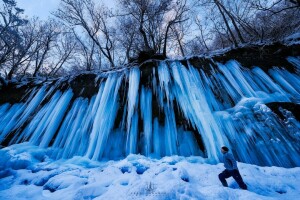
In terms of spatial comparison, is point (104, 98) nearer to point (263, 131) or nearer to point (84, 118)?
point (84, 118)

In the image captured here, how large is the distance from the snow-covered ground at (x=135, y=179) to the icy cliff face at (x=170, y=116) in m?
0.54

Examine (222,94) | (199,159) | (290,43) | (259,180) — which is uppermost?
(290,43)

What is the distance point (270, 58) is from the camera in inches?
282

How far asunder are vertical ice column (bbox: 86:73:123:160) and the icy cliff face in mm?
28

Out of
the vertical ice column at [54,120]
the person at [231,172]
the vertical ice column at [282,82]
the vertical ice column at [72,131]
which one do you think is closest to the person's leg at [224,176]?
the person at [231,172]

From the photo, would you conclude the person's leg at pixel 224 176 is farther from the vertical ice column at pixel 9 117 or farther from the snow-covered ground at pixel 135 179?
the vertical ice column at pixel 9 117

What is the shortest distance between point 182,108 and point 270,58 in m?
3.94

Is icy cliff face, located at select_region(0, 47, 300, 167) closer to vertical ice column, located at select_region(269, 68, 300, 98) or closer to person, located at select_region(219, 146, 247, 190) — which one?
vertical ice column, located at select_region(269, 68, 300, 98)

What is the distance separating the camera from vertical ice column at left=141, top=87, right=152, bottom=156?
17.9ft

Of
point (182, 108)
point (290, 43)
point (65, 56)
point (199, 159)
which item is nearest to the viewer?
point (199, 159)

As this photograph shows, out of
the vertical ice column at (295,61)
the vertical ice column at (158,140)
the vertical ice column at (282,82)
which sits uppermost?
the vertical ice column at (295,61)

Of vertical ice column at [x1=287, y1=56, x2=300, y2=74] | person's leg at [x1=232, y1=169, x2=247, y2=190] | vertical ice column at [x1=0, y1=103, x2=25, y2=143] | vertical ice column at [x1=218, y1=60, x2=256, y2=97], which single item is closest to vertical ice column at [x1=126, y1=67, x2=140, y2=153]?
person's leg at [x1=232, y1=169, x2=247, y2=190]

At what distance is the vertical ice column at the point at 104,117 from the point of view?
5.47m

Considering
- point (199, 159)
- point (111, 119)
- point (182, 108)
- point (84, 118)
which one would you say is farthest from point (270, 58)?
point (84, 118)
